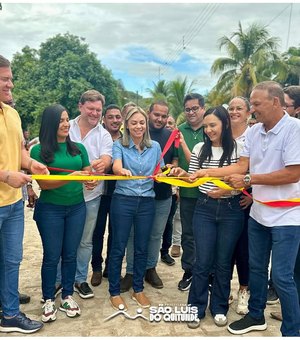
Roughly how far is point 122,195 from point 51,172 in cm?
75

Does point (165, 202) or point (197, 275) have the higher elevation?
point (165, 202)

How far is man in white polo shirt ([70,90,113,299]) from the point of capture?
4023 mm

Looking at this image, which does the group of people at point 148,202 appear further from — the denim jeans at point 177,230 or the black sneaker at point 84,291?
the denim jeans at point 177,230

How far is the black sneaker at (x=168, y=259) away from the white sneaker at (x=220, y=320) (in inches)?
66.1

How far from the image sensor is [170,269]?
507 centimetres

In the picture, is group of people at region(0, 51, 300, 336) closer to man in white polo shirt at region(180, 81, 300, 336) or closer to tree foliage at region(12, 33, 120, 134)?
man in white polo shirt at region(180, 81, 300, 336)

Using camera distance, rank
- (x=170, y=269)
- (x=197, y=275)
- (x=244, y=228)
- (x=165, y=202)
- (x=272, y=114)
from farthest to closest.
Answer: (x=170, y=269) → (x=165, y=202) → (x=244, y=228) → (x=197, y=275) → (x=272, y=114)

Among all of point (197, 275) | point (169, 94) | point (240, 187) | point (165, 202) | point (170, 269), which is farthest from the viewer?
point (169, 94)

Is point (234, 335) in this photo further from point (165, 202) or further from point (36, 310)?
point (36, 310)

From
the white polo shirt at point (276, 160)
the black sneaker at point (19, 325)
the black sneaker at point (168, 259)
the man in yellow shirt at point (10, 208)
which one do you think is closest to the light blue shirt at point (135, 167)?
the man in yellow shirt at point (10, 208)

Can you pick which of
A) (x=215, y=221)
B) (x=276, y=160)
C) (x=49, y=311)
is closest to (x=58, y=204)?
(x=49, y=311)

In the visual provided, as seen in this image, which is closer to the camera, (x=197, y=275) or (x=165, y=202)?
(x=197, y=275)

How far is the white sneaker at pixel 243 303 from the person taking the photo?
12.5ft

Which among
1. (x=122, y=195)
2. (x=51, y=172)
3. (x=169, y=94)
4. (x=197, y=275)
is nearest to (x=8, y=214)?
(x=51, y=172)
